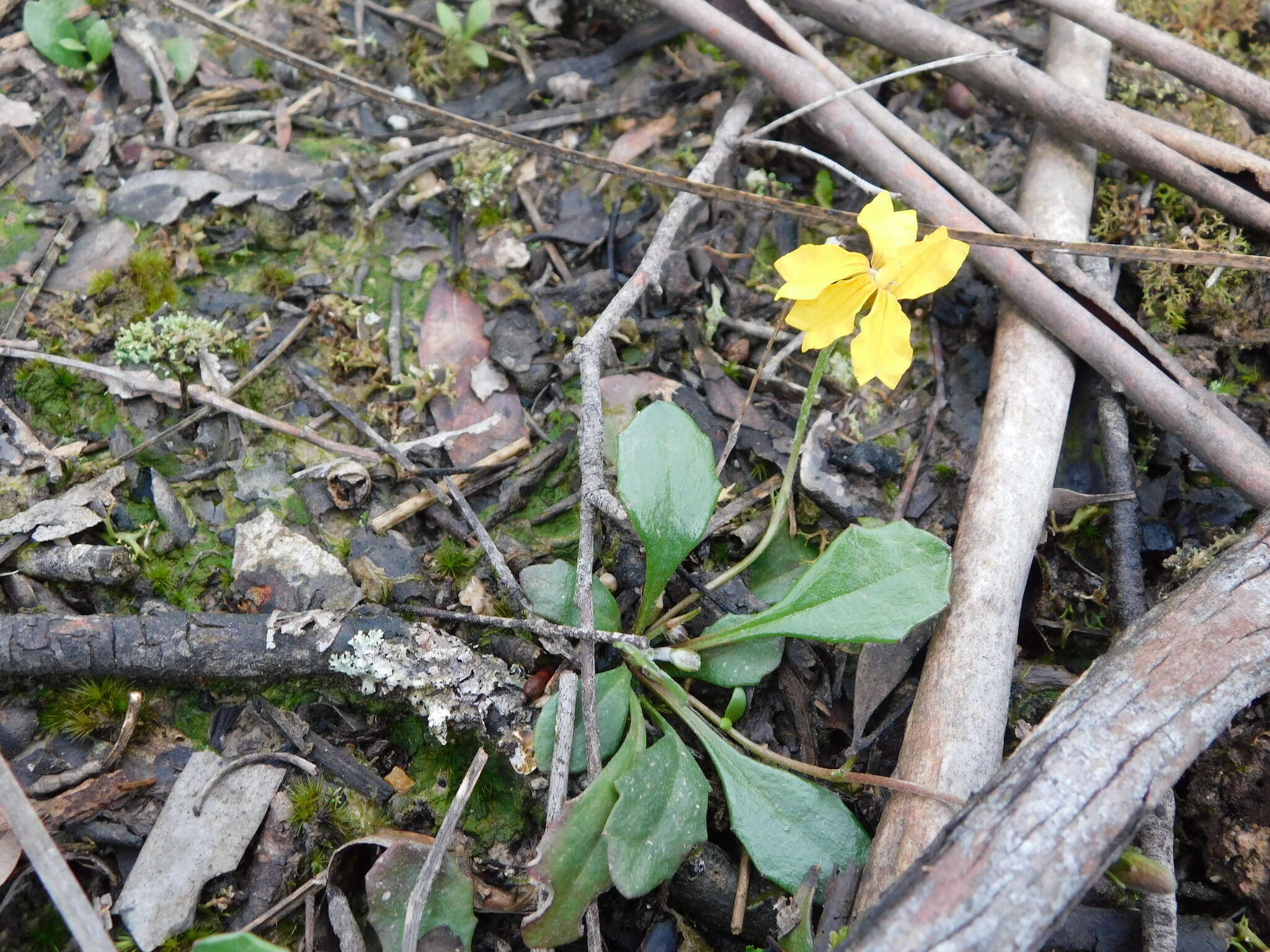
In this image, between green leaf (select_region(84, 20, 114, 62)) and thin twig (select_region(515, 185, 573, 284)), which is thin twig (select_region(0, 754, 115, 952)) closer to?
thin twig (select_region(515, 185, 573, 284))

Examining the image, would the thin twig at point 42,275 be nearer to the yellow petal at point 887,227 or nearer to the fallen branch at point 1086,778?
the yellow petal at point 887,227

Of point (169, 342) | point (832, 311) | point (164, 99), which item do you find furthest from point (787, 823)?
point (164, 99)

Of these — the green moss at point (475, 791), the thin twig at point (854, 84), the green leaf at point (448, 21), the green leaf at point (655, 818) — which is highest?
the thin twig at point (854, 84)

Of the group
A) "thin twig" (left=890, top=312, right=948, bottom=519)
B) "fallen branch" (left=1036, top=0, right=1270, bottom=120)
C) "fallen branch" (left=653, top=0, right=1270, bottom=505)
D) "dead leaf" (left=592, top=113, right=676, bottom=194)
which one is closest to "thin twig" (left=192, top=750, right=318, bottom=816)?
"thin twig" (left=890, top=312, right=948, bottom=519)

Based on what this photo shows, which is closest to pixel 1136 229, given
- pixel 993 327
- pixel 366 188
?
pixel 993 327

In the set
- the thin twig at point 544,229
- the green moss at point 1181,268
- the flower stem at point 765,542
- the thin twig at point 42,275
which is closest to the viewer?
the flower stem at point 765,542

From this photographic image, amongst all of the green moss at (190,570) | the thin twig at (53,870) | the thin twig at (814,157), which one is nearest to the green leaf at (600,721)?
the thin twig at (53,870)
